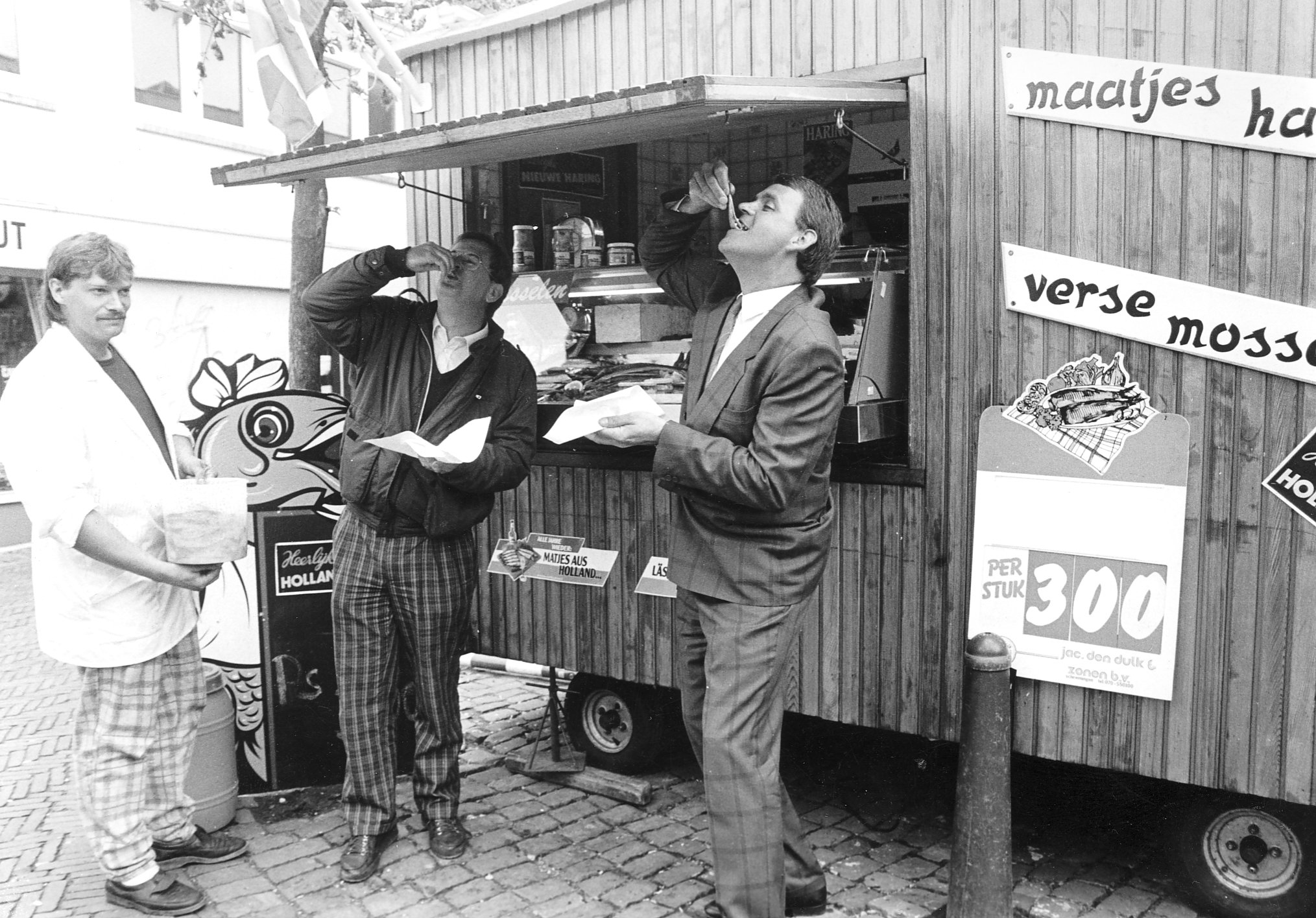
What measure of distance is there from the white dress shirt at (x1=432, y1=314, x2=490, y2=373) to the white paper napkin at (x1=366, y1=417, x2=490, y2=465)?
48 centimetres

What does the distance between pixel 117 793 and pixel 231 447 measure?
1.44 m

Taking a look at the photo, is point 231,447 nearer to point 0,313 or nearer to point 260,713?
point 260,713

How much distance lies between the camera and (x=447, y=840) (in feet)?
13.0

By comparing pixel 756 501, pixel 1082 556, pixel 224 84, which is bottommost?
pixel 1082 556

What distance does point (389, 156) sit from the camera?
379 centimetres

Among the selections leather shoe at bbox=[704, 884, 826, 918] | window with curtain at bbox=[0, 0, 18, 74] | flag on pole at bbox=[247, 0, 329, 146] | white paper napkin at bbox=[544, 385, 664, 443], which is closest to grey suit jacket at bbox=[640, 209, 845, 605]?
white paper napkin at bbox=[544, 385, 664, 443]

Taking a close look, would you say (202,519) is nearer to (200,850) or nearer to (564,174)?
(200,850)

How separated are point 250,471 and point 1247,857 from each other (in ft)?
12.8

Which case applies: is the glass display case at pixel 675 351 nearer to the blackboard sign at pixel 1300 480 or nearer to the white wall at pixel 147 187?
the blackboard sign at pixel 1300 480

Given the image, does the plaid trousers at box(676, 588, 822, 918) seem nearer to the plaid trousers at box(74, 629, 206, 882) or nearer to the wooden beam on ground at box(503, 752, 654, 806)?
the wooden beam on ground at box(503, 752, 654, 806)

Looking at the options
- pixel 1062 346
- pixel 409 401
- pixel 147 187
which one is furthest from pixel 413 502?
pixel 147 187

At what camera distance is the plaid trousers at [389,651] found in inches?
152

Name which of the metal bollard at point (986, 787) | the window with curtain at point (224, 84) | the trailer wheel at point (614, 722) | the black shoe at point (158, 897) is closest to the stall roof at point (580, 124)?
the metal bollard at point (986, 787)

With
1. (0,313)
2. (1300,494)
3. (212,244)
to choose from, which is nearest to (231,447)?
(1300,494)
